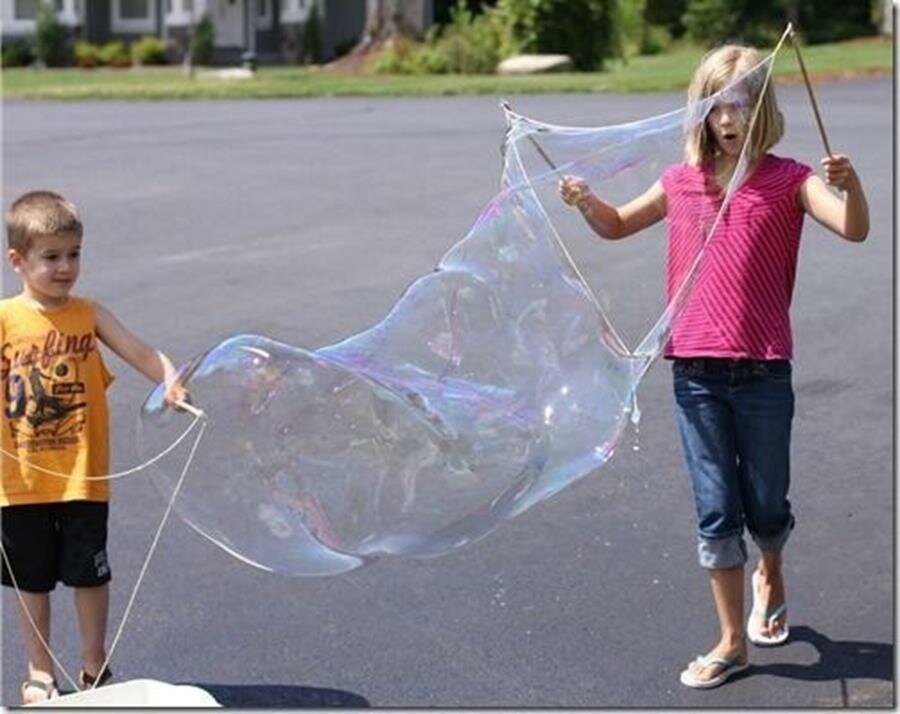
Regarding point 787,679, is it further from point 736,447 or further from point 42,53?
point 42,53

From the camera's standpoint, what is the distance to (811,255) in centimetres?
1061

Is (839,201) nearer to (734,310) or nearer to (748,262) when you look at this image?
(748,262)

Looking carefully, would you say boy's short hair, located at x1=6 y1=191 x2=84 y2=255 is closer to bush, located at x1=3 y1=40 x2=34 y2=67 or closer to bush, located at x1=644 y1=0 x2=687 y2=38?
bush, located at x1=3 y1=40 x2=34 y2=67

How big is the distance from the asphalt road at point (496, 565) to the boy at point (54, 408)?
17.2 inches

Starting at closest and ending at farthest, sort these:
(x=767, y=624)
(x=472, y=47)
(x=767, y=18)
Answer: (x=767, y=624), (x=472, y=47), (x=767, y=18)

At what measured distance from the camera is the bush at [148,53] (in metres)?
43.7

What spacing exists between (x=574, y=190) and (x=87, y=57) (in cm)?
4119

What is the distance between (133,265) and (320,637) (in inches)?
250

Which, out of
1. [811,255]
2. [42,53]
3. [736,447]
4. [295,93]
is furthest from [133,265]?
[42,53]

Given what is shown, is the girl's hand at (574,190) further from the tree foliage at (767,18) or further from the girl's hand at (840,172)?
the tree foliage at (767,18)

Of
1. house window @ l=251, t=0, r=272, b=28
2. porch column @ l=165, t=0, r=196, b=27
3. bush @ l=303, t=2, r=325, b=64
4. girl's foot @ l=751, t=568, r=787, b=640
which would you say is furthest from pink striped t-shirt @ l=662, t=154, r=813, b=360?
house window @ l=251, t=0, r=272, b=28

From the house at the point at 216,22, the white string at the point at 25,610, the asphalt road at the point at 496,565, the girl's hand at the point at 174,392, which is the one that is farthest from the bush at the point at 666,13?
the girl's hand at the point at 174,392

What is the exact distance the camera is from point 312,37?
45562mm

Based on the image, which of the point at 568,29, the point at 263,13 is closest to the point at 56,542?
the point at 568,29
